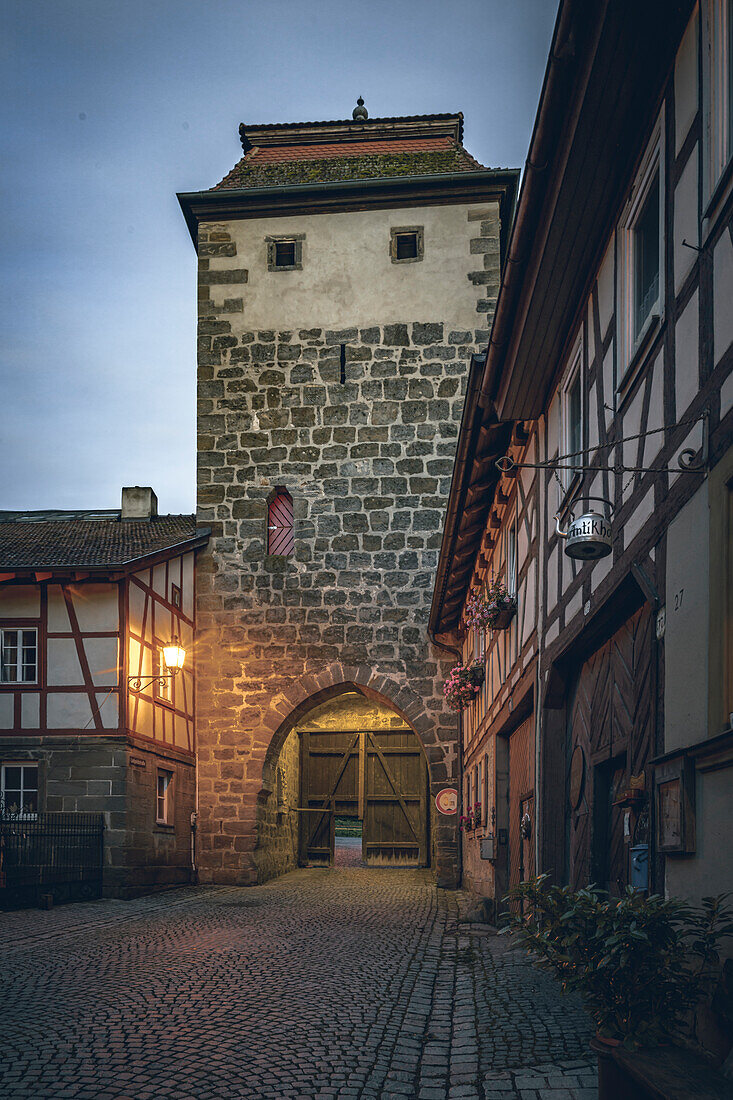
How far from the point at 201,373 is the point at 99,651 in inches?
263

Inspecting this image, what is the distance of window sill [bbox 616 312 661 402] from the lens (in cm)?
490

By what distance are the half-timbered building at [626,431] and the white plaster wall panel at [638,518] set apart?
2cm

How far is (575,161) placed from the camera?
5.46 metres

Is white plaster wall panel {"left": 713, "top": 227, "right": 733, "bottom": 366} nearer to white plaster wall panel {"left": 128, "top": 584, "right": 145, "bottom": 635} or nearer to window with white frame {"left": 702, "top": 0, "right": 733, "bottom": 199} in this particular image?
window with white frame {"left": 702, "top": 0, "right": 733, "bottom": 199}

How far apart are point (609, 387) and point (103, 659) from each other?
10.3 meters

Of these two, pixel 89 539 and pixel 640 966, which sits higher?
pixel 89 539

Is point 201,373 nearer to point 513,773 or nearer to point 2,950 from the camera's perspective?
point 513,773

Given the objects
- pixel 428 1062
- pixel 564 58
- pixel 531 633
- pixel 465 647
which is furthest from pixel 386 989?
pixel 465 647

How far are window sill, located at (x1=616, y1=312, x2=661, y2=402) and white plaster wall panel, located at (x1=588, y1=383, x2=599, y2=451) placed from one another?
2.02 feet

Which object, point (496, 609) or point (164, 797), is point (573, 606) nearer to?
point (496, 609)

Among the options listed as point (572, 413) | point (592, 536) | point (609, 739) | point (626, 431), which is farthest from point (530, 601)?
point (592, 536)

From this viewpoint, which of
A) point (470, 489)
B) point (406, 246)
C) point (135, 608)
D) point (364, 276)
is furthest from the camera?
point (406, 246)

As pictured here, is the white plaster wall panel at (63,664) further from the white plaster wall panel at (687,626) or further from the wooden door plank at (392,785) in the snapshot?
the white plaster wall panel at (687,626)

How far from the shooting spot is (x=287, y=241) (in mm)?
20016
